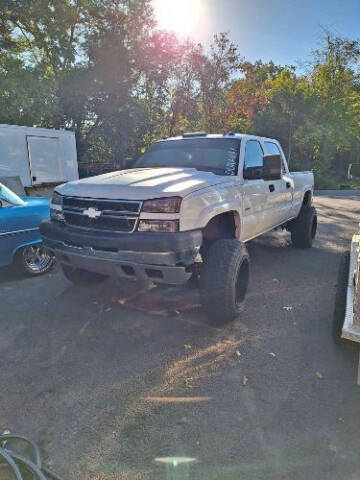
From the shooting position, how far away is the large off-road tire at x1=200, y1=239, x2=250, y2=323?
3.45m

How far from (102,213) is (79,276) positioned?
5.03 ft

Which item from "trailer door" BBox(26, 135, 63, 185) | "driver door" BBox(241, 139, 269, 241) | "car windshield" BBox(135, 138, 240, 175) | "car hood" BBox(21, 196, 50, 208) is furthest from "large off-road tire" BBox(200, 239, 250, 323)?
"trailer door" BBox(26, 135, 63, 185)

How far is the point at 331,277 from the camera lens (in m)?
5.19

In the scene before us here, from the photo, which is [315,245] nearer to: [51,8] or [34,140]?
[34,140]

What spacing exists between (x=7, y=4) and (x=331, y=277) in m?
17.4

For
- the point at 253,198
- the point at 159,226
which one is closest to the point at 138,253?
the point at 159,226

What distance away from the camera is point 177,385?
2.74 m

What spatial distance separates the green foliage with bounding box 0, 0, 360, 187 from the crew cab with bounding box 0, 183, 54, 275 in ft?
38.6

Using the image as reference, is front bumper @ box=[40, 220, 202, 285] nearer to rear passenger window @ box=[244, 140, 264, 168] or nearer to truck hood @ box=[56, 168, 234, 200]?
truck hood @ box=[56, 168, 234, 200]

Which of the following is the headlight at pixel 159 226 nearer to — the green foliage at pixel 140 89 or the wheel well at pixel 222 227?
the wheel well at pixel 222 227

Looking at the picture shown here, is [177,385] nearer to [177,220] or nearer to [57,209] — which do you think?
[177,220]

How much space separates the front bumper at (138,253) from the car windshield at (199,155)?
1.23 metres

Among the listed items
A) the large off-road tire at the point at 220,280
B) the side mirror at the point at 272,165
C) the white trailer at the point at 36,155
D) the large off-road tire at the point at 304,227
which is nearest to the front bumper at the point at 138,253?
the large off-road tire at the point at 220,280

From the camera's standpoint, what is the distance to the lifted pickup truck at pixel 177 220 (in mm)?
3154
